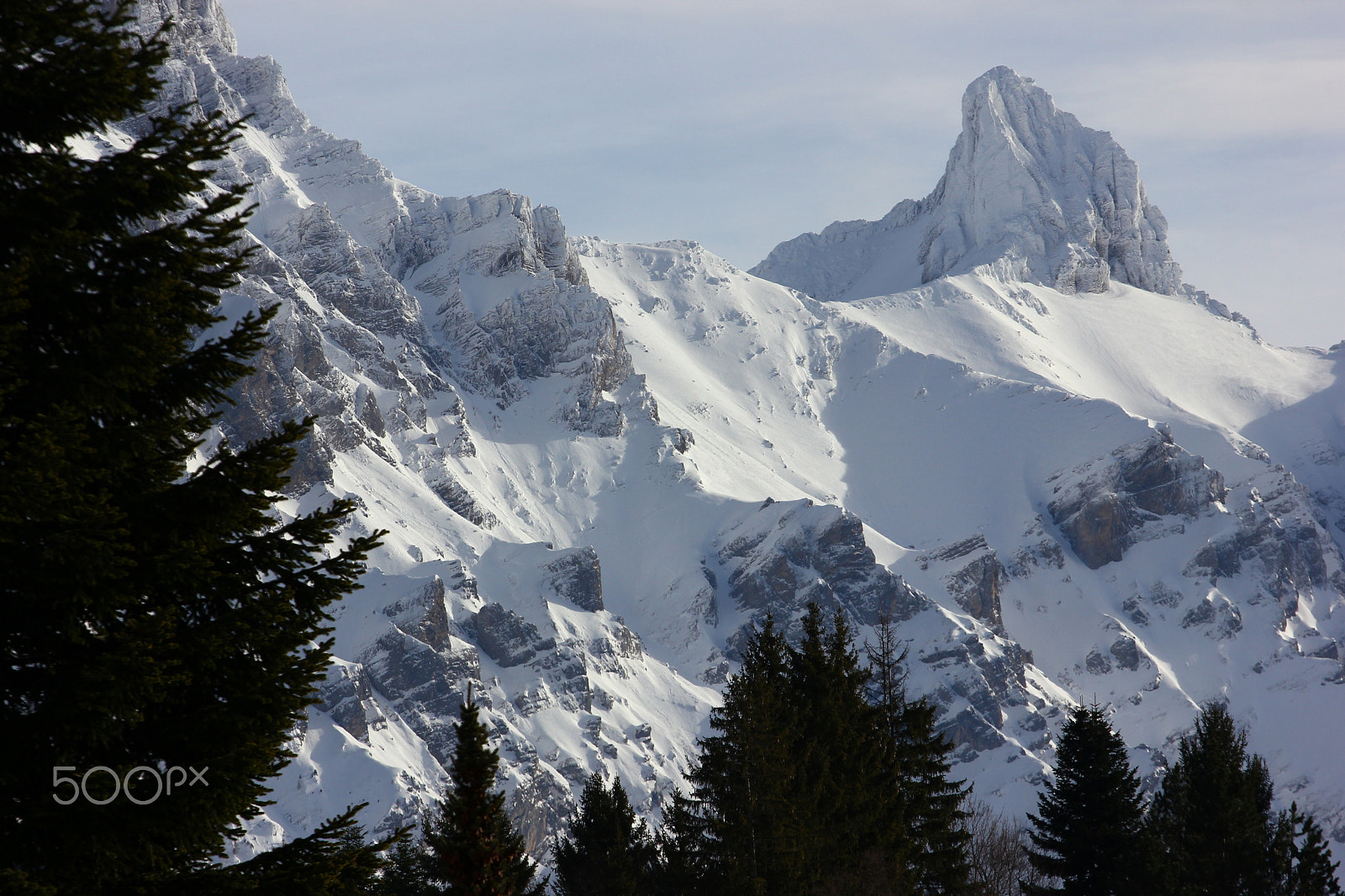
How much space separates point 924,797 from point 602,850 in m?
11.0

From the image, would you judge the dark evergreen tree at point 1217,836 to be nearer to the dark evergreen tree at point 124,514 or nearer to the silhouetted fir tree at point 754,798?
the silhouetted fir tree at point 754,798

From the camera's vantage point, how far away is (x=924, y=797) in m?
37.2

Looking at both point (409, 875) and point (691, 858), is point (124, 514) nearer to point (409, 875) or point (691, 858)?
point (691, 858)

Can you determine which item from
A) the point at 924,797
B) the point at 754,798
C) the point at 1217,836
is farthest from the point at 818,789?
the point at 1217,836

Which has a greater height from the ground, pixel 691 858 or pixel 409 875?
pixel 691 858

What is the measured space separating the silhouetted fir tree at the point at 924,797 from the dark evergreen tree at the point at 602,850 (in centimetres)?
866

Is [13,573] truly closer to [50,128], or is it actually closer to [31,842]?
[31,842]

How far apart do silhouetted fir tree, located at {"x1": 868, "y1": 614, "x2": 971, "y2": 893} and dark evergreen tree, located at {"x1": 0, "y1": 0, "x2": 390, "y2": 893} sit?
2676 centimetres

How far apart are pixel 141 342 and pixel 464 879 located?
20.6 feet

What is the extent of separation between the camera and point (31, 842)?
30.5 ft

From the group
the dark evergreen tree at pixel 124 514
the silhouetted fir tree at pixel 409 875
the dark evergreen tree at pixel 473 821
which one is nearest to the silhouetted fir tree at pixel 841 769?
the silhouetted fir tree at pixel 409 875

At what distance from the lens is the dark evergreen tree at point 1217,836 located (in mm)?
37656

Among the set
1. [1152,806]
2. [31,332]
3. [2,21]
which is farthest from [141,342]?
[1152,806]

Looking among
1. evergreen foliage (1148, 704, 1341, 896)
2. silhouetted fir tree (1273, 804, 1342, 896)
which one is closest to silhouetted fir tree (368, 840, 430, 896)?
evergreen foliage (1148, 704, 1341, 896)
